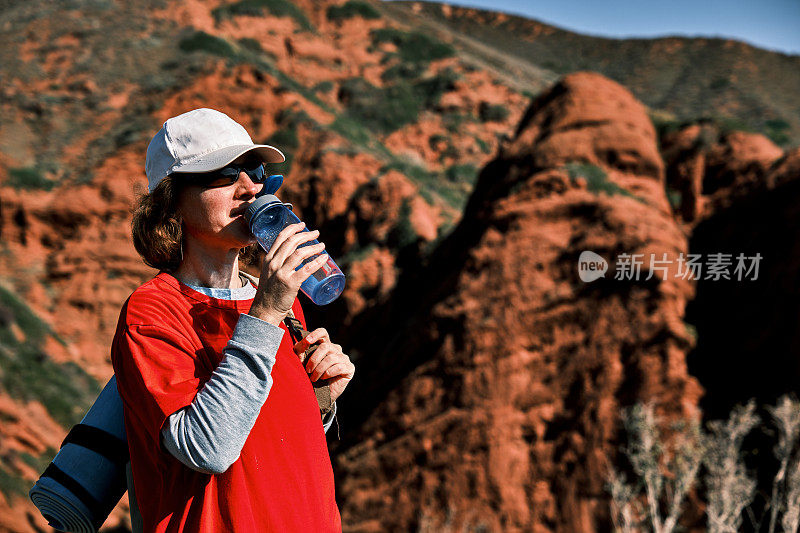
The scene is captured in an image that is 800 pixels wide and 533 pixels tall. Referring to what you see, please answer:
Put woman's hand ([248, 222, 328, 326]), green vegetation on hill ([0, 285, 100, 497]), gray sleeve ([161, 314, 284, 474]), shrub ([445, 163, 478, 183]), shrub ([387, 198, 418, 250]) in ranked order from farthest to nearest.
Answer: shrub ([445, 163, 478, 183]), shrub ([387, 198, 418, 250]), green vegetation on hill ([0, 285, 100, 497]), woman's hand ([248, 222, 328, 326]), gray sleeve ([161, 314, 284, 474])

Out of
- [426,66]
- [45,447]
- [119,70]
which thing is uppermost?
[426,66]

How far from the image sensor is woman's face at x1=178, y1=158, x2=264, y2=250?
1696mm

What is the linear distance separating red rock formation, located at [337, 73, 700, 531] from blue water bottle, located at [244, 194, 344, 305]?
9862 millimetres

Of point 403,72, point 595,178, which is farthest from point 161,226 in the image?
point 403,72

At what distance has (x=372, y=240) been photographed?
18125 mm

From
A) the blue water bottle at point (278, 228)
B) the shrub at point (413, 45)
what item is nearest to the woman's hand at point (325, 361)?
the blue water bottle at point (278, 228)

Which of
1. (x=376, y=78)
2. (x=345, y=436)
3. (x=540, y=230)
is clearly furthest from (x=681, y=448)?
(x=376, y=78)

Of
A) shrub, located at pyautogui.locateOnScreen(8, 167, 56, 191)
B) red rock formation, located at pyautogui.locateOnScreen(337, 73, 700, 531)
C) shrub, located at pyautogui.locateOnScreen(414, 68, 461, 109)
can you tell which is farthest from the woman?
shrub, located at pyautogui.locateOnScreen(414, 68, 461, 109)

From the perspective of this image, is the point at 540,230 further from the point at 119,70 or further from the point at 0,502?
the point at 119,70

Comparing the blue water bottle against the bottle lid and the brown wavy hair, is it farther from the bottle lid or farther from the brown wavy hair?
the brown wavy hair

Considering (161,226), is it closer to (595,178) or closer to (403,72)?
(595,178)

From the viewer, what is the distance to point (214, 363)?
5.14 ft

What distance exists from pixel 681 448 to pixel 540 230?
4.76 meters

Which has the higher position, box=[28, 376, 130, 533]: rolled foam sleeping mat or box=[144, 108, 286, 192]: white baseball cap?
→ box=[144, 108, 286, 192]: white baseball cap
